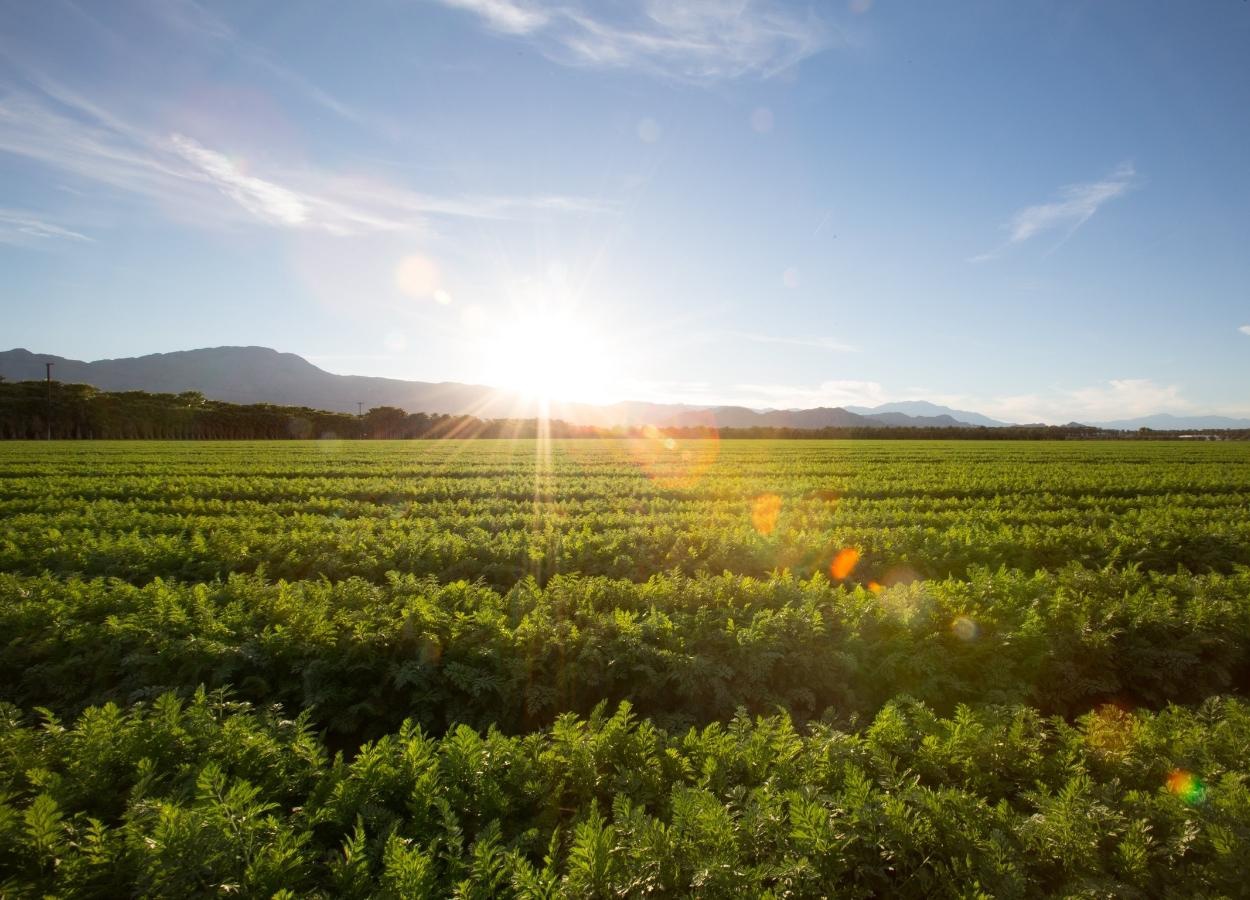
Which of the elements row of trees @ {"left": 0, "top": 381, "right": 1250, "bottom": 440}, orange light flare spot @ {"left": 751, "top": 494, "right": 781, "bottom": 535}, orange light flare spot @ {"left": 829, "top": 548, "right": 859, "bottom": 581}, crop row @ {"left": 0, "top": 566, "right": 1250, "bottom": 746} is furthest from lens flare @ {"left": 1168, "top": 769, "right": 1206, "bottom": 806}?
row of trees @ {"left": 0, "top": 381, "right": 1250, "bottom": 440}

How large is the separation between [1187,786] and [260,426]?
369ft

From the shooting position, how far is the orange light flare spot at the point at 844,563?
10.5 metres

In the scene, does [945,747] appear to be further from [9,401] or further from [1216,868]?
[9,401]

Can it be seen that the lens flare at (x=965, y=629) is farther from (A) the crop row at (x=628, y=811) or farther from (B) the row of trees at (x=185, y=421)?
(B) the row of trees at (x=185, y=421)

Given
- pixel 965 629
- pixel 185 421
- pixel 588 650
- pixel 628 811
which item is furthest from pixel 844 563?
pixel 185 421

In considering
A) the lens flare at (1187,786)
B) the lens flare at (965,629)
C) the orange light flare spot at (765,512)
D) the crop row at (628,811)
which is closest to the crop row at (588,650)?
the lens flare at (965,629)

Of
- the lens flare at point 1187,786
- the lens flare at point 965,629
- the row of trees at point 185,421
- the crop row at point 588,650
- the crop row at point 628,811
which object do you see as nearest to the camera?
the crop row at point 628,811

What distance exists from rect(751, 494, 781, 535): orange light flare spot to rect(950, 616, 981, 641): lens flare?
4731 mm

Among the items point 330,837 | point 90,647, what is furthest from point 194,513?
point 330,837

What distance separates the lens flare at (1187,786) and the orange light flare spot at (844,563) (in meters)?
6.47

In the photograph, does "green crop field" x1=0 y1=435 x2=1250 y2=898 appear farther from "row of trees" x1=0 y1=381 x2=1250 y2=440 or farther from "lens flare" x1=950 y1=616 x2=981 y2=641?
"row of trees" x1=0 y1=381 x2=1250 y2=440

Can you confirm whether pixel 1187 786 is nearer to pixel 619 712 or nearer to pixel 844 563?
pixel 619 712

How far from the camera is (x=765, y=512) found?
583 inches

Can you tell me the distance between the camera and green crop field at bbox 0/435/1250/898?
3.00 m
